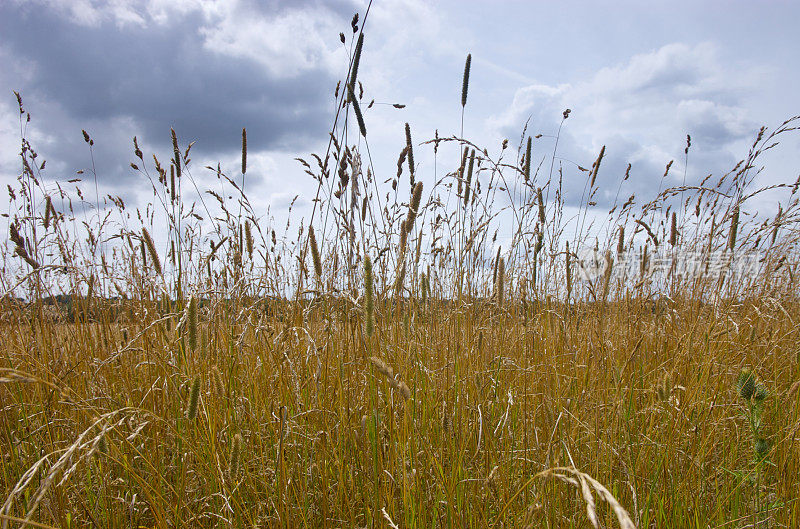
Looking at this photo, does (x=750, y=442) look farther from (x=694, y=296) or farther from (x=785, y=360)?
A: (x=785, y=360)

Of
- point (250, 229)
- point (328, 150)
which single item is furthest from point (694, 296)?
point (250, 229)

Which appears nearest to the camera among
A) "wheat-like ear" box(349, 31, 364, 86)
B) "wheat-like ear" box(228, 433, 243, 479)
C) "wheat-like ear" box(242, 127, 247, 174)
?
"wheat-like ear" box(228, 433, 243, 479)

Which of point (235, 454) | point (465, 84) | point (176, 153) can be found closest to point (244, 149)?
point (176, 153)

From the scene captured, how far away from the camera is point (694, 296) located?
2.29 m

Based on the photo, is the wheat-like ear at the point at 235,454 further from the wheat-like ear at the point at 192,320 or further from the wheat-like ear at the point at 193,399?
the wheat-like ear at the point at 192,320

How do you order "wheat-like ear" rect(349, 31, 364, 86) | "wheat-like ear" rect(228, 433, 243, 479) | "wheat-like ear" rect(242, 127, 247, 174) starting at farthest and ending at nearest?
1. "wheat-like ear" rect(242, 127, 247, 174)
2. "wheat-like ear" rect(349, 31, 364, 86)
3. "wheat-like ear" rect(228, 433, 243, 479)

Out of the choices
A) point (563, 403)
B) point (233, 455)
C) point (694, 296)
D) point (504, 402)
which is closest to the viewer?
point (233, 455)

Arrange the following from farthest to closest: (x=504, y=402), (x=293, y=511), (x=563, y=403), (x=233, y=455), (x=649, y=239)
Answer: (x=649, y=239) < (x=504, y=402) < (x=563, y=403) < (x=293, y=511) < (x=233, y=455)

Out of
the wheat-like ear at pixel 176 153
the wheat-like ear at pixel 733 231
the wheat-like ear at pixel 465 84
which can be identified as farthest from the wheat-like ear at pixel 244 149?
the wheat-like ear at pixel 733 231

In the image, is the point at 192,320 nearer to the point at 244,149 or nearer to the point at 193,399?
the point at 193,399

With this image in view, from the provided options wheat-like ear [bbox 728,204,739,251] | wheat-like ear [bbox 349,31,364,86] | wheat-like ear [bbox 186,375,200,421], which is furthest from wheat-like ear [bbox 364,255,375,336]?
wheat-like ear [bbox 728,204,739,251]

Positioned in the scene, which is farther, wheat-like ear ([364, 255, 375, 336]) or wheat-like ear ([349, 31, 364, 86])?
wheat-like ear ([349, 31, 364, 86])

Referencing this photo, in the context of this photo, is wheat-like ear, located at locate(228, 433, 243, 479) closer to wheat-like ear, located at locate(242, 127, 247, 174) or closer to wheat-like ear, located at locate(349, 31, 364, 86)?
wheat-like ear, located at locate(349, 31, 364, 86)

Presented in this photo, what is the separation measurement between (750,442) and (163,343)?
2.73 meters
